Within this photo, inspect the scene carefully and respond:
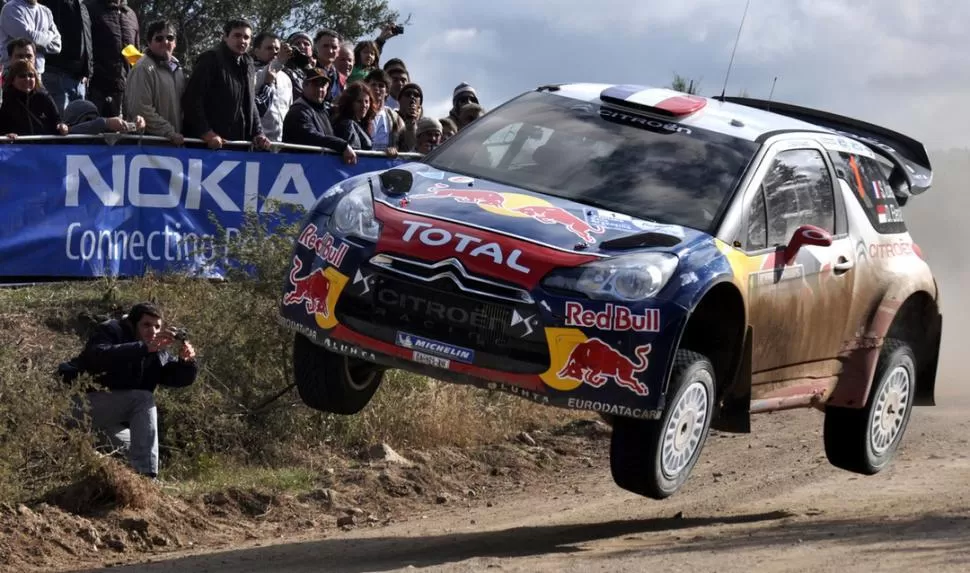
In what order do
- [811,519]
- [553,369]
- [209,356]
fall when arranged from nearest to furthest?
[553,369] → [811,519] → [209,356]

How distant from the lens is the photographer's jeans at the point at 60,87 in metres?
13.4

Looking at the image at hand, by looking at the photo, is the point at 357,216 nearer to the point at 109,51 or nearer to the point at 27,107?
the point at 27,107

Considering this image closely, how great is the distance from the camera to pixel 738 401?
8.11 meters

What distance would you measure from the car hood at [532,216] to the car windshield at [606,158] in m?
0.19

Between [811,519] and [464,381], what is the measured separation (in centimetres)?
312

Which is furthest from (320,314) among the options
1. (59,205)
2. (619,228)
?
(59,205)

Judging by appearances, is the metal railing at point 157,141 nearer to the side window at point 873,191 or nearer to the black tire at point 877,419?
the side window at point 873,191

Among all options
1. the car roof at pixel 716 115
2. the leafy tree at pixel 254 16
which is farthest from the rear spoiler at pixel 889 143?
the leafy tree at pixel 254 16

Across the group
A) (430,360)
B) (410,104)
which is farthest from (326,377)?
(410,104)

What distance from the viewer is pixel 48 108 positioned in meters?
12.1

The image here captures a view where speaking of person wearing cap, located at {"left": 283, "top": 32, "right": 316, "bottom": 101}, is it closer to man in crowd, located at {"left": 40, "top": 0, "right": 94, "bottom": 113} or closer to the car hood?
man in crowd, located at {"left": 40, "top": 0, "right": 94, "bottom": 113}

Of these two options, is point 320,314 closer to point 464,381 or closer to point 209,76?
point 464,381

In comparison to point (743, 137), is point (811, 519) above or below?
below

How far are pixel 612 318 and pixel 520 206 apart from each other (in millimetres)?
869
